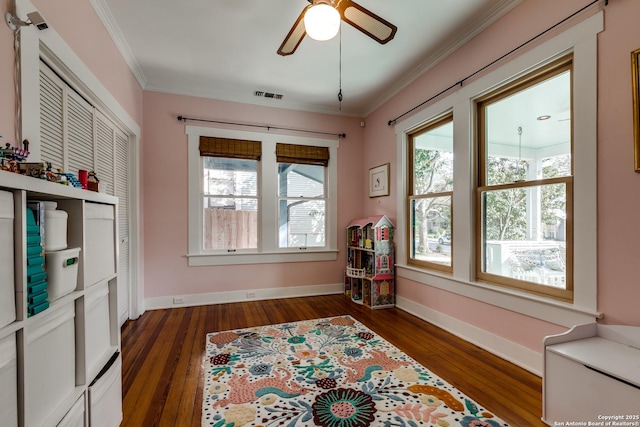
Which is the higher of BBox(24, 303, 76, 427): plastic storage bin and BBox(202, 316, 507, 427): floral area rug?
BBox(24, 303, 76, 427): plastic storage bin

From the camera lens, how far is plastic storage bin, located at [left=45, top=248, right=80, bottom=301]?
3.33 feet

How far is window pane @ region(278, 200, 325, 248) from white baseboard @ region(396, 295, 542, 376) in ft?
5.54

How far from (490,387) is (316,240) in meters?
2.86

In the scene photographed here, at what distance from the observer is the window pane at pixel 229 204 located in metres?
3.85

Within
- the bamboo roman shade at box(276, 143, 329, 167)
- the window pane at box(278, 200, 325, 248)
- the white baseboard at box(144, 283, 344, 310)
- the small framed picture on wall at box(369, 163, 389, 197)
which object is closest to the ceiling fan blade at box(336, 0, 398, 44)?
the small framed picture on wall at box(369, 163, 389, 197)

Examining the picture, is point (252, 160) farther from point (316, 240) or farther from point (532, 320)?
point (532, 320)

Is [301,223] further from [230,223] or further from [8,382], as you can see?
[8,382]

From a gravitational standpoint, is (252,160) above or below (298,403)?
above

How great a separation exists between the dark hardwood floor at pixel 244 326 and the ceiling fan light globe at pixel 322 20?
2335mm

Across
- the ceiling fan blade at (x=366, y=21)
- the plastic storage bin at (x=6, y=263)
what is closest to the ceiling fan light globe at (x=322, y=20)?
the ceiling fan blade at (x=366, y=21)

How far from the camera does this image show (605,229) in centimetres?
174

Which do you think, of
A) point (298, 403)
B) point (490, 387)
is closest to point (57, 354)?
point (298, 403)

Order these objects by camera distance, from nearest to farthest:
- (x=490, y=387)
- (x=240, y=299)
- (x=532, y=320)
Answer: (x=490, y=387) → (x=532, y=320) → (x=240, y=299)

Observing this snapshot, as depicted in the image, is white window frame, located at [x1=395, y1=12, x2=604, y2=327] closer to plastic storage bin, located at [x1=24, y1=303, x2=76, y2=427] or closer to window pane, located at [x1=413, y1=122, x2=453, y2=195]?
window pane, located at [x1=413, y1=122, x2=453, y2=195]
